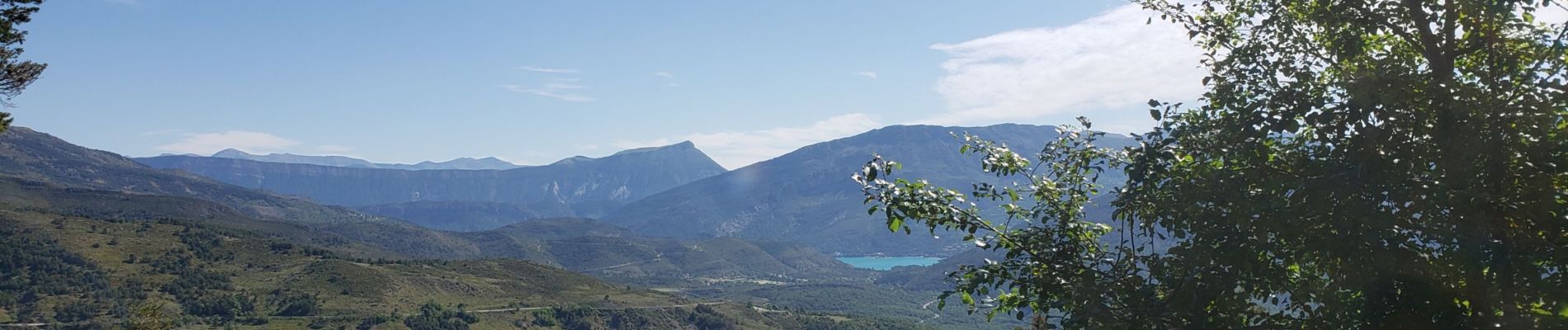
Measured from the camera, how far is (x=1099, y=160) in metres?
9.56

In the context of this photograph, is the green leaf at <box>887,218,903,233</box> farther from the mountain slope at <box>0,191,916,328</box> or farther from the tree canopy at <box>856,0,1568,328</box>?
the mountain slope at <box>0,191,916,328</box>

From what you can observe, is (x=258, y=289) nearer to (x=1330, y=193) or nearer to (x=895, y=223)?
(x=895, y=223)

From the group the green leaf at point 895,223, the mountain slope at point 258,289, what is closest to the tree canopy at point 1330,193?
the green leaf at point 895,223

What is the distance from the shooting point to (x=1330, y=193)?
683 centimetres

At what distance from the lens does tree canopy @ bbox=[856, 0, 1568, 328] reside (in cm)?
652

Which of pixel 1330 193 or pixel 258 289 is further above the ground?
pixel 1330 193

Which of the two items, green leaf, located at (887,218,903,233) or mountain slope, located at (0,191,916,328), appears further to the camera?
mountain slope, located at (0,191,916,328)

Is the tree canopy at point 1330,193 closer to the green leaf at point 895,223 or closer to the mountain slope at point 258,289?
the green leaf at point 895,223

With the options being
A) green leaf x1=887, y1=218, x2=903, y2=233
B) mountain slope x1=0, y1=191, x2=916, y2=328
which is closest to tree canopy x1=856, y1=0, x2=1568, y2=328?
green leaf x1=887, y1=218, x2=903, y2=233

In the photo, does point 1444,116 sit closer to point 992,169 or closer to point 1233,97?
point 1233,97

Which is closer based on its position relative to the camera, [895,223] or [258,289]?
[895,223]

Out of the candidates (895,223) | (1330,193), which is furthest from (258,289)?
(1330,193)

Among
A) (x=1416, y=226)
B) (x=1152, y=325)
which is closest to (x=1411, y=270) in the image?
(x=1416, y=226)

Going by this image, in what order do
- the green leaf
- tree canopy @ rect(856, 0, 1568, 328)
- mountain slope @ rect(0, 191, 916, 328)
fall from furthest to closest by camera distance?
mountain slope @ rect(0, 191, 916, 328)
the green leaf
tree canopy @ rect(856, 0, 1568, 328)
